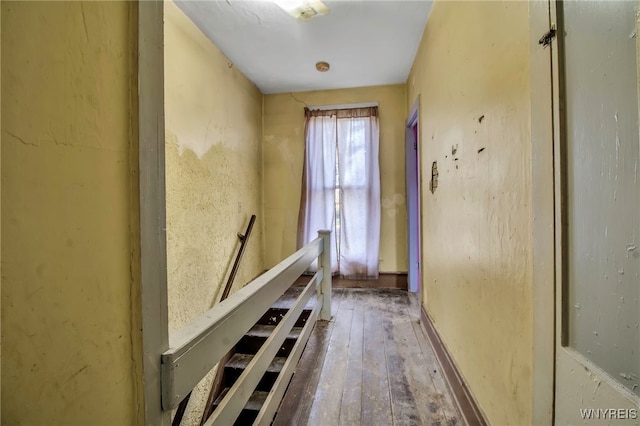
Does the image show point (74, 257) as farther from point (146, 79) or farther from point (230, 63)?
point (230, 63)

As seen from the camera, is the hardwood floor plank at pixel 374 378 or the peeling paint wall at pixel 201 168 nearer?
the hardwood floor plank at pixel 374 378

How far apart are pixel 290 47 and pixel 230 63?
0.66 metres

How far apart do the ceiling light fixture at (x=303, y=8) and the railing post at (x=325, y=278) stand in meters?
1.68

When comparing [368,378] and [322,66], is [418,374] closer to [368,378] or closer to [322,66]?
[368,378]

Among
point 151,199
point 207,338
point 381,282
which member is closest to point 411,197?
point 381,282

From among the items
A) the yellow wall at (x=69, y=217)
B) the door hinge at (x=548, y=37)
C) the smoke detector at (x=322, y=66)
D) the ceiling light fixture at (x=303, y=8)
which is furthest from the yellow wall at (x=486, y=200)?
the smoke detector at (x=322, y=66)

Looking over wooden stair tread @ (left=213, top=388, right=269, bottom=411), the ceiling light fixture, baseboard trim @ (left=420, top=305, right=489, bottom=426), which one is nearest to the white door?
baseboard trim @ (left=420, top=305, right=489, bottom=426)

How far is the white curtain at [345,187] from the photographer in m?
3.07

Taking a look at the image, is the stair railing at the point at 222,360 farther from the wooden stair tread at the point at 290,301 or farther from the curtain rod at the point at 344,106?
the curtain rod at the point at 344,106

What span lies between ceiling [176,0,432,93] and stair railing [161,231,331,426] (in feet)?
5.91

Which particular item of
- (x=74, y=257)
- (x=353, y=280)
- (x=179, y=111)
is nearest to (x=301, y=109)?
(x=179, y=111)

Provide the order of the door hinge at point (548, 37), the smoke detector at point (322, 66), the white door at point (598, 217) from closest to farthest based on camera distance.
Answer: the white door at point (598, 217), the door hinge at point (548, 37), the smoke detector at point (322, 66)

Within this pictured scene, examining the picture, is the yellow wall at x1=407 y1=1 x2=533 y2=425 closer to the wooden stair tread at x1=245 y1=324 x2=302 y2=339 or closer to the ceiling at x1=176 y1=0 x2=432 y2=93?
the ceiling at x1=176 y1=0 x2=432 y2=93

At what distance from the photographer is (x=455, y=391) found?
52.5 inches
